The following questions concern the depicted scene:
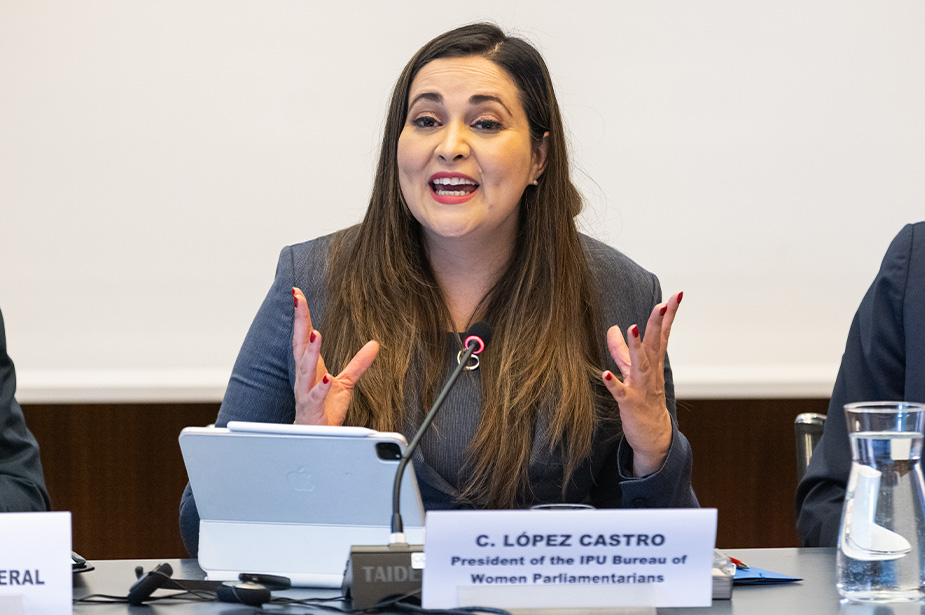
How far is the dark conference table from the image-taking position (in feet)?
3.59

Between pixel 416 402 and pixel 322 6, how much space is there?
1.42m

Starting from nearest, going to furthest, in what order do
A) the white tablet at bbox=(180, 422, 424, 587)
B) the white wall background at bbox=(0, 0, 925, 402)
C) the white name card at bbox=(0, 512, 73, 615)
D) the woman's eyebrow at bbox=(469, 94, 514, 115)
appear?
the white name card at bbox=(0, 512, 73, 615), the white tablet at bbox=(180, 422, 424, 587), the woman's eyebrow at bbox=(469, 94, 514, 115), the white wall background at bbox=(0, 0, 925, 402)

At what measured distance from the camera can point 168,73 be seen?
2.78 meters

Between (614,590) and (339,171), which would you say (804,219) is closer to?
(339,171)

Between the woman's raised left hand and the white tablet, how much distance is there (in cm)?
41

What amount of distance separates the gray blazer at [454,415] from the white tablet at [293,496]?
43 cm

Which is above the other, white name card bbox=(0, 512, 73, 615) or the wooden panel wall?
white name card bbox=(0, 512, 73, 615)

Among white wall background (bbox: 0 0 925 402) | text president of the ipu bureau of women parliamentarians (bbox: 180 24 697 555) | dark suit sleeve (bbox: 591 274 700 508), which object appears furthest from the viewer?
white wall background (bbox: 0 0 925 402)

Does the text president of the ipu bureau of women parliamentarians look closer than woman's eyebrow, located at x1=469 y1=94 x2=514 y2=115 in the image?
Yes

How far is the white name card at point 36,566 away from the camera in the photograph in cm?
100

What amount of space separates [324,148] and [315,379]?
1398mm

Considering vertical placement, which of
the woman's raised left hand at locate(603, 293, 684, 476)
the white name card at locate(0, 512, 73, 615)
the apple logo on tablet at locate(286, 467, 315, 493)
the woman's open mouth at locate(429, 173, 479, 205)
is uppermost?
the woman's open mouth at locate(429, 173, 479, 205)

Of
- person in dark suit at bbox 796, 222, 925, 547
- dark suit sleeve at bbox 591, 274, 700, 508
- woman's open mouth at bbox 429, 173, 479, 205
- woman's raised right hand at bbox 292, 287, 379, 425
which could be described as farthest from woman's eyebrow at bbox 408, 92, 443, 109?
person in dark suit at bbox 796, 222, 925, 547

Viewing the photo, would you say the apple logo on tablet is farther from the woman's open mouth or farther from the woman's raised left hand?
the woman's open mouth
